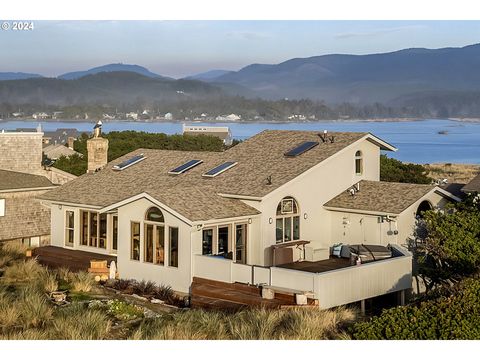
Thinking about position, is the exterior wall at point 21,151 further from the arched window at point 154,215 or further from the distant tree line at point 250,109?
the distant tree line at point 250,109

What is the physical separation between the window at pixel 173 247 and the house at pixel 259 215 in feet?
0.10

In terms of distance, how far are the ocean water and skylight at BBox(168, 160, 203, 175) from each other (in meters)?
49.6

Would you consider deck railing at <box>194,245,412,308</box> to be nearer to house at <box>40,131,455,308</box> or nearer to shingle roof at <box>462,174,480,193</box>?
house at <box>40,131,455,308</box>

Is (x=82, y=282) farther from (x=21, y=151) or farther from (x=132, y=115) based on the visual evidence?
(x=132, y=115)

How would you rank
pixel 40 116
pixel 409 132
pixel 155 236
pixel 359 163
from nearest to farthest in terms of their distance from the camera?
pixel 155 236 < pixel 359 163 < pixel 40 116 < pixel 409 132

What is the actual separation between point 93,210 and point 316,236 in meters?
6.55

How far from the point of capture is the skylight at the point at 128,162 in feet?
89.1

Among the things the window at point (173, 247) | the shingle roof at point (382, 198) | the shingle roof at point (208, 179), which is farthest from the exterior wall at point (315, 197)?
the window at point (173, 247)

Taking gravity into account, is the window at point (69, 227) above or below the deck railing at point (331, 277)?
above

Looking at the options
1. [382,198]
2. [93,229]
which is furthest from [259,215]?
[93,229]

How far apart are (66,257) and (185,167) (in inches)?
185

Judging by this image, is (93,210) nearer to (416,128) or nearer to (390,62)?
(416,128)

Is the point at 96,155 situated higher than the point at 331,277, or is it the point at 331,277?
the point at 96,155

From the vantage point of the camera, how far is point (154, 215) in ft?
67.5
